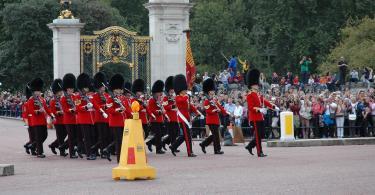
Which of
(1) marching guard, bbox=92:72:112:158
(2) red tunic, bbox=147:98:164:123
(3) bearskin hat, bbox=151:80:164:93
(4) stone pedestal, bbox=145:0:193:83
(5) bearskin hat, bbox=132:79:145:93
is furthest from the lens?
(4) stone pedestal, bbox=145:0:193:83

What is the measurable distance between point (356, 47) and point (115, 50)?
721 inches

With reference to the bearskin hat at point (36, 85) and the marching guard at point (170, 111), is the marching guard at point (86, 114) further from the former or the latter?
the marching guard at point (170, 111)

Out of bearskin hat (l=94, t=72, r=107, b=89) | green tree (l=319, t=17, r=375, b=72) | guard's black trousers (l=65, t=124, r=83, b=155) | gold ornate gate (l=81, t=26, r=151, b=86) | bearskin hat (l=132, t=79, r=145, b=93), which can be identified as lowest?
guard's black trousers (l=65, t=124, r=83, b=155)

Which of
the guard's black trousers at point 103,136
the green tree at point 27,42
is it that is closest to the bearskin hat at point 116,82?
the guard's black trousers at point 103,136

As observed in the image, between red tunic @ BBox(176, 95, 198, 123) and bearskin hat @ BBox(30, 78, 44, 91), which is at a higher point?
bearskin hat @ BBox(30, 78, 44, 91)

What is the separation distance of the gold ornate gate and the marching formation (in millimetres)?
10127

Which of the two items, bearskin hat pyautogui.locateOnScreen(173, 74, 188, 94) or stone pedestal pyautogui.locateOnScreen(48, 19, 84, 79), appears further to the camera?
stone pedestal pyautogui.locateOnScreen(48, 19, 84, 79)

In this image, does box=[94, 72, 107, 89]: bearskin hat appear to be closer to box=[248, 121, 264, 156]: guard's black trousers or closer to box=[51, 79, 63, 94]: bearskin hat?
box=[51, 79, 63, 94]: bearskin hat

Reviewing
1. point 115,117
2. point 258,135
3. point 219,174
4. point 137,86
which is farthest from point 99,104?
point 219,174

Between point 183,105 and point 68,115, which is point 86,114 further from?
point 183,105

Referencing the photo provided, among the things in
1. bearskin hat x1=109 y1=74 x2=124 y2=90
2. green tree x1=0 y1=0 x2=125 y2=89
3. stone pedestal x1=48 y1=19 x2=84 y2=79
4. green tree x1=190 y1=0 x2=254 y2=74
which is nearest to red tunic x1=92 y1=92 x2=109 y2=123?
bearskin hat x1=109 y1=74 x2=124 y2=90

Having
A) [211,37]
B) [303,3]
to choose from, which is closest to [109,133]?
[303,3]

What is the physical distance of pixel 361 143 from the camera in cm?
2686

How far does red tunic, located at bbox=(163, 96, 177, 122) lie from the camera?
24.1 metres
